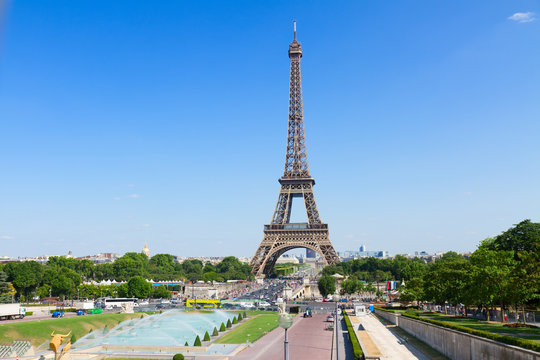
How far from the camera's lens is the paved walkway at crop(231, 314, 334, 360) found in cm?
3462

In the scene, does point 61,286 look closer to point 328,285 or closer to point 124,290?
point 124,290

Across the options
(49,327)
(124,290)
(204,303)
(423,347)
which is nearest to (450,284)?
(423,347)

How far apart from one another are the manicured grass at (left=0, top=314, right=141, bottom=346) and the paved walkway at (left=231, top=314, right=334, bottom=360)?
21.9 metres

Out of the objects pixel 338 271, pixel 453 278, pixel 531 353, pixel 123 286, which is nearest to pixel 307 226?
pixel 338 271

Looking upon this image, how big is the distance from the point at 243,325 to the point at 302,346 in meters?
19.5

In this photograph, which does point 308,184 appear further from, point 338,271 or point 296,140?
point 338,271

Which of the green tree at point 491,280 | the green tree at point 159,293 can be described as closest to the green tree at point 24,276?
the green tree at point 159,293

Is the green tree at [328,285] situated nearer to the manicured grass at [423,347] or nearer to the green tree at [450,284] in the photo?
the green tree at [450,284]

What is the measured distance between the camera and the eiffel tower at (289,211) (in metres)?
110

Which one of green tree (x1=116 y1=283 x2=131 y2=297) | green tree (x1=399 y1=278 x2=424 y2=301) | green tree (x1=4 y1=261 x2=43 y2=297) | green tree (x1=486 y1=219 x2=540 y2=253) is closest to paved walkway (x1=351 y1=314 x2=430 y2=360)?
green tree (x1=399 y1=278 x2=424 y2=301)

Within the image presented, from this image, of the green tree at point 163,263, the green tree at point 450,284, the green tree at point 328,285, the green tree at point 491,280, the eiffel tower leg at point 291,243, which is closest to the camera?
the green tree at point 491,280

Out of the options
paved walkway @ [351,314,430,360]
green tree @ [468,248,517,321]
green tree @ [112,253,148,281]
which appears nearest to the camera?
paved walkway @ [351,314,430,360]

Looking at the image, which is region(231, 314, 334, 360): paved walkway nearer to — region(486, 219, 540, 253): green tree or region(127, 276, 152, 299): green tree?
region(486, 219, 540, 253): green tree

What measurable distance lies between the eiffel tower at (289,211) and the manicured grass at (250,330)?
45.0 meters
